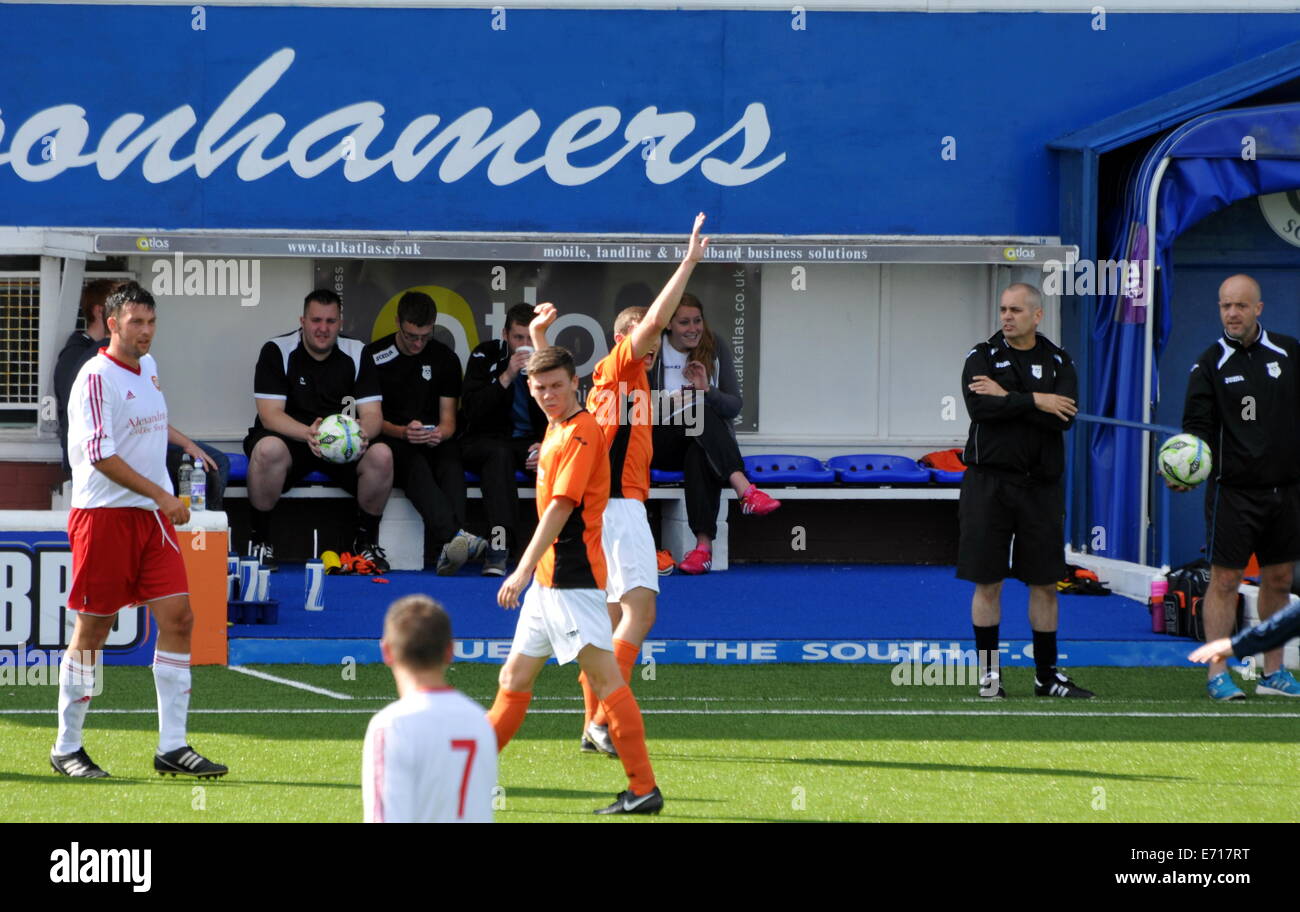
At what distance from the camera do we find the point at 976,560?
8680 millimetres

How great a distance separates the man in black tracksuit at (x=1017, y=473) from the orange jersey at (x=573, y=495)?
298 centimetres

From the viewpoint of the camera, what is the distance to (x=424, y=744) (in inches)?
139

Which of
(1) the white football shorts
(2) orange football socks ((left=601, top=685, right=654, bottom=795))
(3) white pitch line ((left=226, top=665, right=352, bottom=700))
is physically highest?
(1) the white football shorts

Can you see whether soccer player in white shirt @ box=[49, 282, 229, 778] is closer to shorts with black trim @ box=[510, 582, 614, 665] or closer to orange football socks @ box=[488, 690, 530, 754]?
orange football socks @ box=[488, 690, 530, 754]

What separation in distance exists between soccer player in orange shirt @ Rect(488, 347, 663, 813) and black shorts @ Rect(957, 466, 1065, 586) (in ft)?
9.81

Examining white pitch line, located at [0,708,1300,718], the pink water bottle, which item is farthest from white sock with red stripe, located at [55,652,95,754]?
the pink water bottle

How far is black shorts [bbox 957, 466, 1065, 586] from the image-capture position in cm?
864

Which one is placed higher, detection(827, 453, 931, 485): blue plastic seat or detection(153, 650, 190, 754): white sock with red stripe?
detection(827, 453, 931, 485): blue plastic seat

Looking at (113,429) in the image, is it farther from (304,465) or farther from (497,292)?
(497,292)

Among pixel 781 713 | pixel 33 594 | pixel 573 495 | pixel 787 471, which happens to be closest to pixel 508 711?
pixel 573 495

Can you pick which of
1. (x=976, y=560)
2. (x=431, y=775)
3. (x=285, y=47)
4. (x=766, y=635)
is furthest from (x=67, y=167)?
(x=431, y=775)

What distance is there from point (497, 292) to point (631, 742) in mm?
8007

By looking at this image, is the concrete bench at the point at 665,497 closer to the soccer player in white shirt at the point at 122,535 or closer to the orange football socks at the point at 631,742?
the soccer player in white shirt at the point at 122,535

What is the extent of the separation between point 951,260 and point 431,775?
33.6ft
